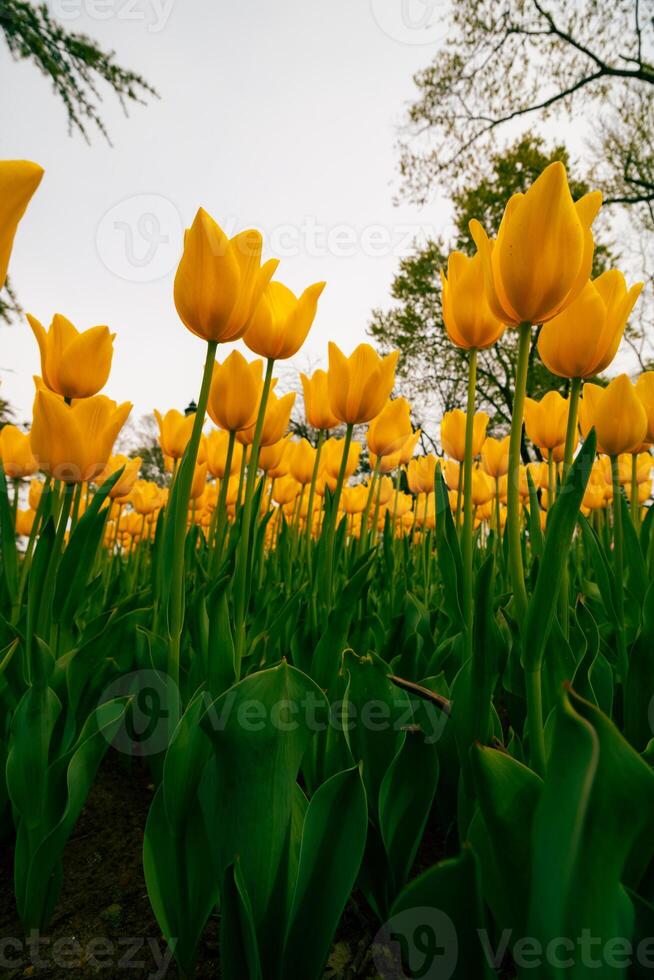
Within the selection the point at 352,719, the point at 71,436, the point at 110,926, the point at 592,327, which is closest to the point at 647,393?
the point at 592,327

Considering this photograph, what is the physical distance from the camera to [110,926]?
71 centimetres

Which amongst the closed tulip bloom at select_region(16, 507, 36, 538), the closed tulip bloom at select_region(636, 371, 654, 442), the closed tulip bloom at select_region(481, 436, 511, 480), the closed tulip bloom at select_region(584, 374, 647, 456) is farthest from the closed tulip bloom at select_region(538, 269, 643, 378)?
the closed tulip bloom at select_region(16, 507, 36, 538)

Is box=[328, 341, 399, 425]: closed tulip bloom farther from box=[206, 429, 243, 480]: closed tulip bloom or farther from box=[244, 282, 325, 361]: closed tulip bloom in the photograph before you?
box=[206, 429, 243, 480]: closed tulip bloom

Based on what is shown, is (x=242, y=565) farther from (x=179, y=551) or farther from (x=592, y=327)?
(x=592, y=327)

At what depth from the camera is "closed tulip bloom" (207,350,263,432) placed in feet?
4.04

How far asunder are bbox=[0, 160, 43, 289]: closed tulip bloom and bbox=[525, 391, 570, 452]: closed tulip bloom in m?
1.27

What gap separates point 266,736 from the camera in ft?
1.87

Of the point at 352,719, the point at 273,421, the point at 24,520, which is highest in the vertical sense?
the point at 273,421

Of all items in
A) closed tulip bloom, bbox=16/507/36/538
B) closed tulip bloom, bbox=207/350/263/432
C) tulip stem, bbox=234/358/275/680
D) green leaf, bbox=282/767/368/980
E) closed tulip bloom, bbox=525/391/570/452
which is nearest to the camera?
green leaf, bbox=282/767/368/980

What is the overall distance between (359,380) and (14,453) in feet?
3.65

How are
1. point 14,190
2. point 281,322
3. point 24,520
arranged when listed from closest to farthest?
point 14,190 < point 281,322 < point 24,520

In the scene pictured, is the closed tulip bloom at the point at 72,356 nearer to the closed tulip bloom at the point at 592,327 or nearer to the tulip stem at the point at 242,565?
the tulip stem at the point at 242,565

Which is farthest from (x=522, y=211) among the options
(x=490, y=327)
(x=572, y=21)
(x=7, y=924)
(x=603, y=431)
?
(x=572, y=21)

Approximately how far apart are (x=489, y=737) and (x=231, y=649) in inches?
15.7
